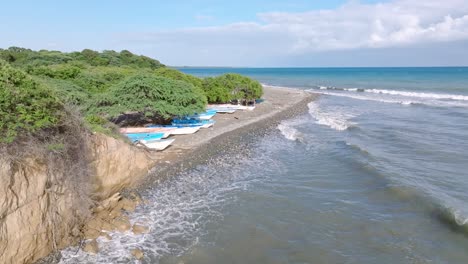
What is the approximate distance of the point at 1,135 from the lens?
6930mm

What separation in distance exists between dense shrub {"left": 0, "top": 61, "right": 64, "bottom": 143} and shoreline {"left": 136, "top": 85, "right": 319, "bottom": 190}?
15.7 ft

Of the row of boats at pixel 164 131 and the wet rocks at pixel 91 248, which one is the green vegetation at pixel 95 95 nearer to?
the row of boats at pixel 164 131

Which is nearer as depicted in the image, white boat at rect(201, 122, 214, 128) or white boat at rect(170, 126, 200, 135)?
white boat at rect(170, 126, 200, 135)

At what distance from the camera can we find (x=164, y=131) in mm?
19031

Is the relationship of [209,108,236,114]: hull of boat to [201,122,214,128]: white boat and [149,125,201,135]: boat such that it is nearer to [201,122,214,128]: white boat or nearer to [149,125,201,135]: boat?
[201,122,214,128]: white boat

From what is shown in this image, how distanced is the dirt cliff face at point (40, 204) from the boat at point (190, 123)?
11.4 meters

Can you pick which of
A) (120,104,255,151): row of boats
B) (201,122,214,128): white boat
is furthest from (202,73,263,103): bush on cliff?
(201,122,214,128): white boat

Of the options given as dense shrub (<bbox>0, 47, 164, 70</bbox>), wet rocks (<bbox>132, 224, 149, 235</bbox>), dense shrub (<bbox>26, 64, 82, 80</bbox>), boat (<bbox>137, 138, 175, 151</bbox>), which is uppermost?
dense shrub (<bbox>0, 47, 164, 70</bbox>)

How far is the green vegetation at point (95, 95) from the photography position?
7613mm

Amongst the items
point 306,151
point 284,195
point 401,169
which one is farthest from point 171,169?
point 401,169

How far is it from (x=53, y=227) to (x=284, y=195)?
758cm

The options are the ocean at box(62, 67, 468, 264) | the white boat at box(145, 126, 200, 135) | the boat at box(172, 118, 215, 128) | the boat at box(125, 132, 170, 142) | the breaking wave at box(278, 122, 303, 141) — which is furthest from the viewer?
the breaking wave at box(278, 122, 303, 141)

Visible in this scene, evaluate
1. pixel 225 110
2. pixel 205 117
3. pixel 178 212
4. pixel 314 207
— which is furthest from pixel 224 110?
pixel 178 212

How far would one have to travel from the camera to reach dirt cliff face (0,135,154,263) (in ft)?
22.7
